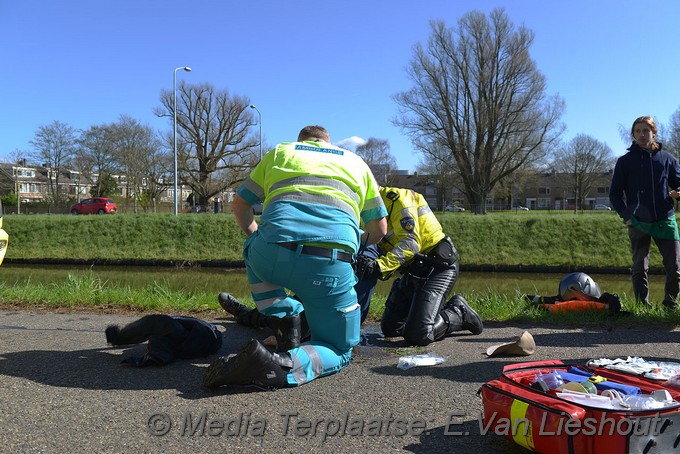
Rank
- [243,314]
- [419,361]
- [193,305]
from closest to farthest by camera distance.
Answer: [419,361], [243,314], [193,305]

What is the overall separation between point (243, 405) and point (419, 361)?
135 centimetres

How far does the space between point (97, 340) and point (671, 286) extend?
5.54 metres

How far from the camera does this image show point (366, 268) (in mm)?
4629

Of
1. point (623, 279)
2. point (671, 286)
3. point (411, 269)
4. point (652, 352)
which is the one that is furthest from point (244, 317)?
point (623, 279)

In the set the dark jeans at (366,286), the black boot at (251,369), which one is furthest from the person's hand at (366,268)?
the black boot at (251,369)

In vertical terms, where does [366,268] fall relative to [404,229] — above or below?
below

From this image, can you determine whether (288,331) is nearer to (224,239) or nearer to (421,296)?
(421,296)

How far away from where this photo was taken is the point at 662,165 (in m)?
5.82

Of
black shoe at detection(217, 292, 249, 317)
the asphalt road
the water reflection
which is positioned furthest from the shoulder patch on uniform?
the water reflection

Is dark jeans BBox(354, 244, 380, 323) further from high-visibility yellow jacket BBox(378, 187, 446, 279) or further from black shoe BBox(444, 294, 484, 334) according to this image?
black shoe BBox(444, 294, 484, 334)

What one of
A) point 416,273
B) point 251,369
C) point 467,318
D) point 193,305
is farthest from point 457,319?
point 193,305

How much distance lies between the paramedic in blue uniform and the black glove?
3.56ft

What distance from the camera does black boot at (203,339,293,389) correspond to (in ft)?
9.70

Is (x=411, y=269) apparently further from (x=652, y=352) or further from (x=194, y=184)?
(x=194, y=184)
